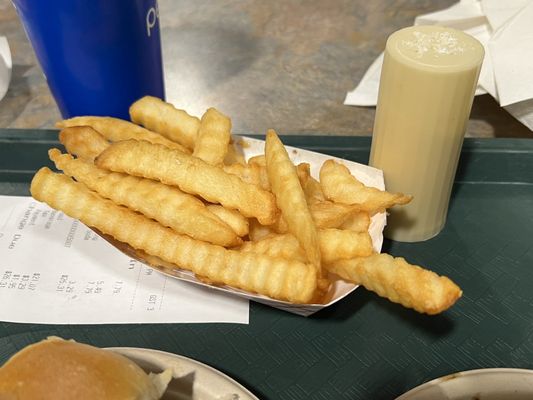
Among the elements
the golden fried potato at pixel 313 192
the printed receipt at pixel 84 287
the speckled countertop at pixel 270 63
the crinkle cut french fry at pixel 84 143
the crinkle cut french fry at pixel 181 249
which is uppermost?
the crinkle cut french fry at pixel 84 143

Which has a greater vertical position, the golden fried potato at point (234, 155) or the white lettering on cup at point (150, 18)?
the white lettering on cup at point (150, 18)

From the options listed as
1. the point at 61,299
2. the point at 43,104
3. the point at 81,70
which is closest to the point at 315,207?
the point at 61,299

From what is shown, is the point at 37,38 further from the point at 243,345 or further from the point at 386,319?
the point at 386,319

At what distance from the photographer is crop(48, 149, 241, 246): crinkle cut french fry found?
37.2 inches

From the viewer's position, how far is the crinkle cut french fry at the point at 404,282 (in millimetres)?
840

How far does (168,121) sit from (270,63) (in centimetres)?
111

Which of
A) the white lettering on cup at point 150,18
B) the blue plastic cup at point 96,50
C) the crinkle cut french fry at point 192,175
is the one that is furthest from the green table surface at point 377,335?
the white lettering on cup at point 150,18

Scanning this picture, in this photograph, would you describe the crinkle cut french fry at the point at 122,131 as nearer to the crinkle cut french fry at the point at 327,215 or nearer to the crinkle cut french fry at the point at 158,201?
the crinkle cut french fry at the point at 158,201

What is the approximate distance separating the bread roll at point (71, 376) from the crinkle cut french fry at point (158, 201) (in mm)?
286

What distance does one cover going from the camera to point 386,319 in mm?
1067

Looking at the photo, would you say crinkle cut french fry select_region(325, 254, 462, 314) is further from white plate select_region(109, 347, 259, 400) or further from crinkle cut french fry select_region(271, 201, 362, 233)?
white plate select_region(109, 347, 259, 400)

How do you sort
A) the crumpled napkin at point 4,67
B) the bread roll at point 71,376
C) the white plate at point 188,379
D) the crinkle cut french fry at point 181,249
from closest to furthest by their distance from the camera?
the bread roll at point 71,376 < the white plate at point 188,379 < the crinkle cut french fry at point 181,249 < the crumpled napkin at point 4,67

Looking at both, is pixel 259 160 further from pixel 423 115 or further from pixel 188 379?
pixel 188 379

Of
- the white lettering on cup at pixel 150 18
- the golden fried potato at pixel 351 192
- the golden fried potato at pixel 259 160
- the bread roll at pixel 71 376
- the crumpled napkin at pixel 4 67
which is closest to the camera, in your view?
the bread roll at pixel 71 376
